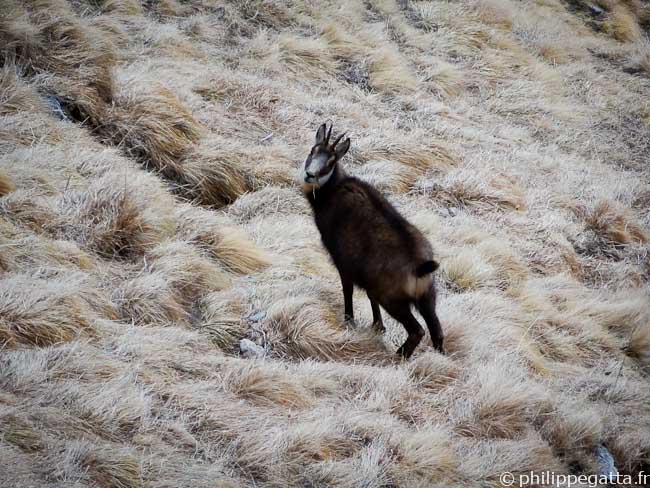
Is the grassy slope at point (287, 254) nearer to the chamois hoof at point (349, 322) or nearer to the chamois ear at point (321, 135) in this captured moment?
the chamois hoof at point (349, 322)

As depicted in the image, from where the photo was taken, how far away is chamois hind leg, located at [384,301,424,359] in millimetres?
5832

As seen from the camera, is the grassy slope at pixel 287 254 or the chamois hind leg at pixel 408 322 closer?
the grassy slope at pixel 287 254

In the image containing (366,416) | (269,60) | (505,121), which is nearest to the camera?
(366,416)

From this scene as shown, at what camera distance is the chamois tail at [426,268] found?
18.3 feet

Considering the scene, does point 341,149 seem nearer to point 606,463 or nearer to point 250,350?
point 250,350

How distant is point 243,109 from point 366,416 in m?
5.63

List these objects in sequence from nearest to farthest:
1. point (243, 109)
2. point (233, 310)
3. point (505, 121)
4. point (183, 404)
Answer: point (183, 404)
point (233, 310)
point (243, 109)
point (505, 121)

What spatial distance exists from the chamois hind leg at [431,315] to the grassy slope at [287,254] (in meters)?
0.19

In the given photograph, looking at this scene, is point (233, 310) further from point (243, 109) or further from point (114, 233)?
point (243, 109)

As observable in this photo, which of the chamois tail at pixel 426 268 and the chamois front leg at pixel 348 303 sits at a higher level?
the chamois tail at pixel 426 268

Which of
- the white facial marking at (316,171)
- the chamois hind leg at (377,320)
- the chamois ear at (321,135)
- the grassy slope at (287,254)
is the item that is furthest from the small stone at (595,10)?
the chamois hind leg at (377,320)

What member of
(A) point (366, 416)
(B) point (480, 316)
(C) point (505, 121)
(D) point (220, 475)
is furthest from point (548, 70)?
(D) point (220, 475)

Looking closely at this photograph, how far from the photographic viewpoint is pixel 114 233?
21.6 ft

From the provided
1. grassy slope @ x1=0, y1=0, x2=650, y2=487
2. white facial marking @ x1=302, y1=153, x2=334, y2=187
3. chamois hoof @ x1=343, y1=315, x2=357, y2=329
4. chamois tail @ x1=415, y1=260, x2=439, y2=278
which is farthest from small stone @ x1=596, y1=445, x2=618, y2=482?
white facial marking @ x1=302, y1=153, x2=334, y2=187
